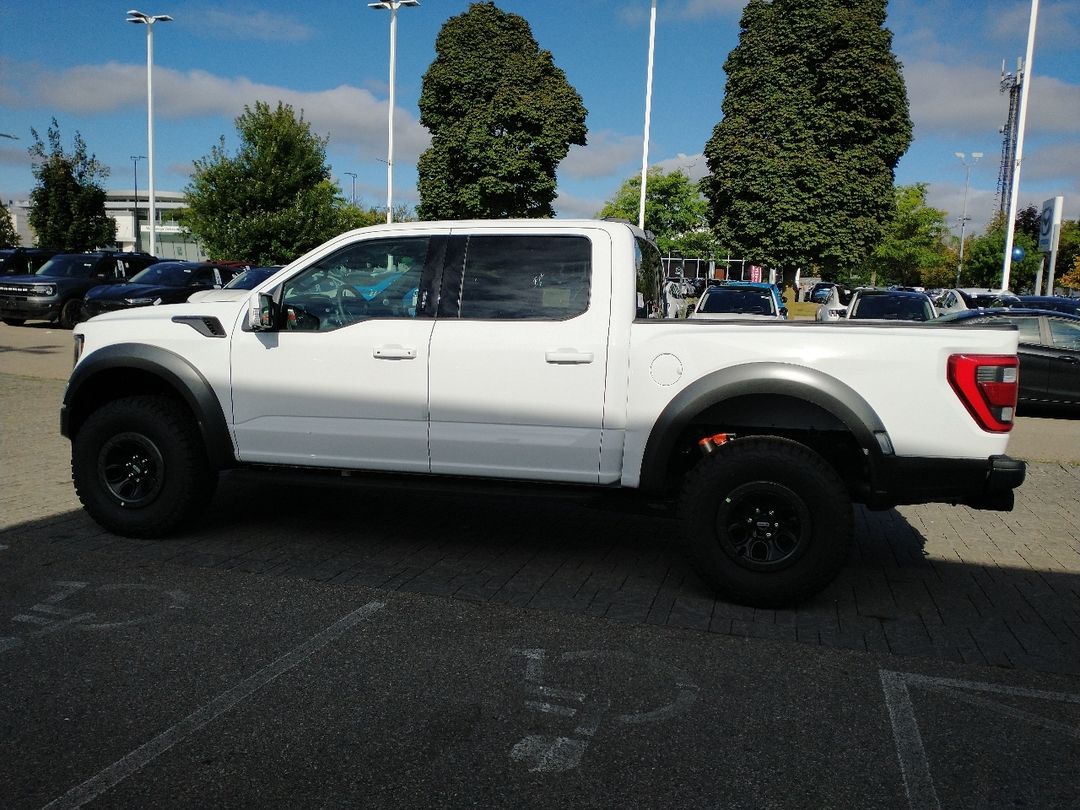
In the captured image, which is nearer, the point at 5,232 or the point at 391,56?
the point at 391,56

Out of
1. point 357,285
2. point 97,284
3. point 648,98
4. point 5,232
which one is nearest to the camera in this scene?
point 357,285

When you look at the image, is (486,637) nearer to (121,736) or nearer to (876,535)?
(121,736)

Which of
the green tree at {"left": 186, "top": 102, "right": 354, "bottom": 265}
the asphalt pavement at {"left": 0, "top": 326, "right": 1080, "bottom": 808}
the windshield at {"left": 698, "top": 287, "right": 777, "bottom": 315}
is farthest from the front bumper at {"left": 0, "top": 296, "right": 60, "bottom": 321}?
the asphalt pavement at {"left": 0, "top": 326, "right": 1080, "bottom": 808}

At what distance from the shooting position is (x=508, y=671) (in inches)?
148

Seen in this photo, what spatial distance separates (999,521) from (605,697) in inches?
177

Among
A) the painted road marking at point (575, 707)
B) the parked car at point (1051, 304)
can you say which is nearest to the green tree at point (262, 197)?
the parked car at point (1051, 304)

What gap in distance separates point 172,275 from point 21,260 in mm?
9058

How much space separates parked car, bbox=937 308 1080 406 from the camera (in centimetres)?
1193

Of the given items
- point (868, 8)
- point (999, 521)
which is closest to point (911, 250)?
point (868, 8)

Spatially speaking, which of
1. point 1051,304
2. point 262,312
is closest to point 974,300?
point 1051,304

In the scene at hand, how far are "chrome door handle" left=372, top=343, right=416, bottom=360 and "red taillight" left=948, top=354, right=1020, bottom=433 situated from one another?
107 inches

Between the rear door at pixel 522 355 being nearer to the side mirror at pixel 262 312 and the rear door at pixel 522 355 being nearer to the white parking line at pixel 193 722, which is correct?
the side mirror at pixel 262 312

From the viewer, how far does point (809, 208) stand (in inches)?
1415

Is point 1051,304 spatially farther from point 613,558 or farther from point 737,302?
point 613,558
